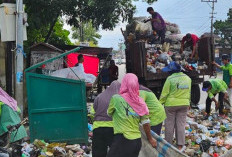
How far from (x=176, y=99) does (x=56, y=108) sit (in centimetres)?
215

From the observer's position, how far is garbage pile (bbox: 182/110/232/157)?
679 centimetres

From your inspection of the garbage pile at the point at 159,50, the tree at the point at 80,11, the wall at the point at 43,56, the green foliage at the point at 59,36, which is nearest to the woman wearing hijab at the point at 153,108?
the wall at the point at 43,56

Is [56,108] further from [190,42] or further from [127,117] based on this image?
[190,42]

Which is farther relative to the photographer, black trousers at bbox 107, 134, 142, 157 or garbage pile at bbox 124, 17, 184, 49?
garbage pile at bbox 124, 17, 184, 49

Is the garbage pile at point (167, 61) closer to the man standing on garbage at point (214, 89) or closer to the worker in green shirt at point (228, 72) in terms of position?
the worker in green shirt at point (228, 72)

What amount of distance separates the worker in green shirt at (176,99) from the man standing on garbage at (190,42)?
17.1 ft

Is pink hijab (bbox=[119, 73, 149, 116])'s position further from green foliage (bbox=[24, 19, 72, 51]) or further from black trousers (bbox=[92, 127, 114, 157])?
green foliage (bbox=[24, 19, 72, 51])

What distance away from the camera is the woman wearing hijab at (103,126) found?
4656 mm

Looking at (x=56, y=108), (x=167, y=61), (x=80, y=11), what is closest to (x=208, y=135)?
→ (x=56, y=108)

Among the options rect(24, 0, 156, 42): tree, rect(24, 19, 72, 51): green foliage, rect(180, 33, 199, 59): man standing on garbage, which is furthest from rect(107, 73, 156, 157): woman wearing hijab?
rect(24, 19, 72, 51): green foliage

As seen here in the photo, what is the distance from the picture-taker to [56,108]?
20.9 feet

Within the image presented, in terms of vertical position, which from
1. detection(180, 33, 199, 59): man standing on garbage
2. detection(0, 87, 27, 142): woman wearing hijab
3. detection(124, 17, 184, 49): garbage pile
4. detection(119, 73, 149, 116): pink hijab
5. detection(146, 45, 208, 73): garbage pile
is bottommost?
detection(0, 87, 27, 142): woman wearing hijab

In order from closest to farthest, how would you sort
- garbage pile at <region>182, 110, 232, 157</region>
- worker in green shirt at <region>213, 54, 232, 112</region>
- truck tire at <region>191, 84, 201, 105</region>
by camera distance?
1. garbage pile at <region>182, 110, 232, 157</region>
2. worker in green shirt at <region>213, 54, 232, 112</region>
3. truck tire at <region>191, 84, 201, 105</region>

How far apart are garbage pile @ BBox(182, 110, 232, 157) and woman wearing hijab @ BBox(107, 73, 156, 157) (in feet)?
8.30
